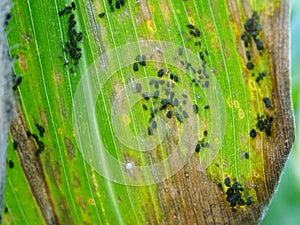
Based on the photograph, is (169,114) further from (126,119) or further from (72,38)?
(72,38)

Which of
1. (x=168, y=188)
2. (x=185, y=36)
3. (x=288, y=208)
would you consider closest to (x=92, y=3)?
(x=185, y=36)

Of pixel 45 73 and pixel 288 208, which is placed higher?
pixel 45 73

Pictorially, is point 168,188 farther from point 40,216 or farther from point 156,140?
point 40,216

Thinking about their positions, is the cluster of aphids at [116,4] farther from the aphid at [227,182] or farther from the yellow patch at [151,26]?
the aphid at [227,182]

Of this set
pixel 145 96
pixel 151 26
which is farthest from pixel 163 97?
pixel 151 26

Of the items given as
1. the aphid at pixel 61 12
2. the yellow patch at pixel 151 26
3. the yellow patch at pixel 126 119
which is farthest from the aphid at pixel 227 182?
the aphid at pixel 61 12

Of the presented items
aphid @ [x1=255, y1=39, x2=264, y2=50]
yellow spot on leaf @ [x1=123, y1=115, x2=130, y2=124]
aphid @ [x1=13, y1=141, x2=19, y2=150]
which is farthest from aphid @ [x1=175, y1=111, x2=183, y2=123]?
aphid @ [x1=13, y1=141, x2=19, y2=150]

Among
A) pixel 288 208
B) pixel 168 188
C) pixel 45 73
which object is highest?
pixel 45 73

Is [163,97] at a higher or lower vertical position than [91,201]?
higher
